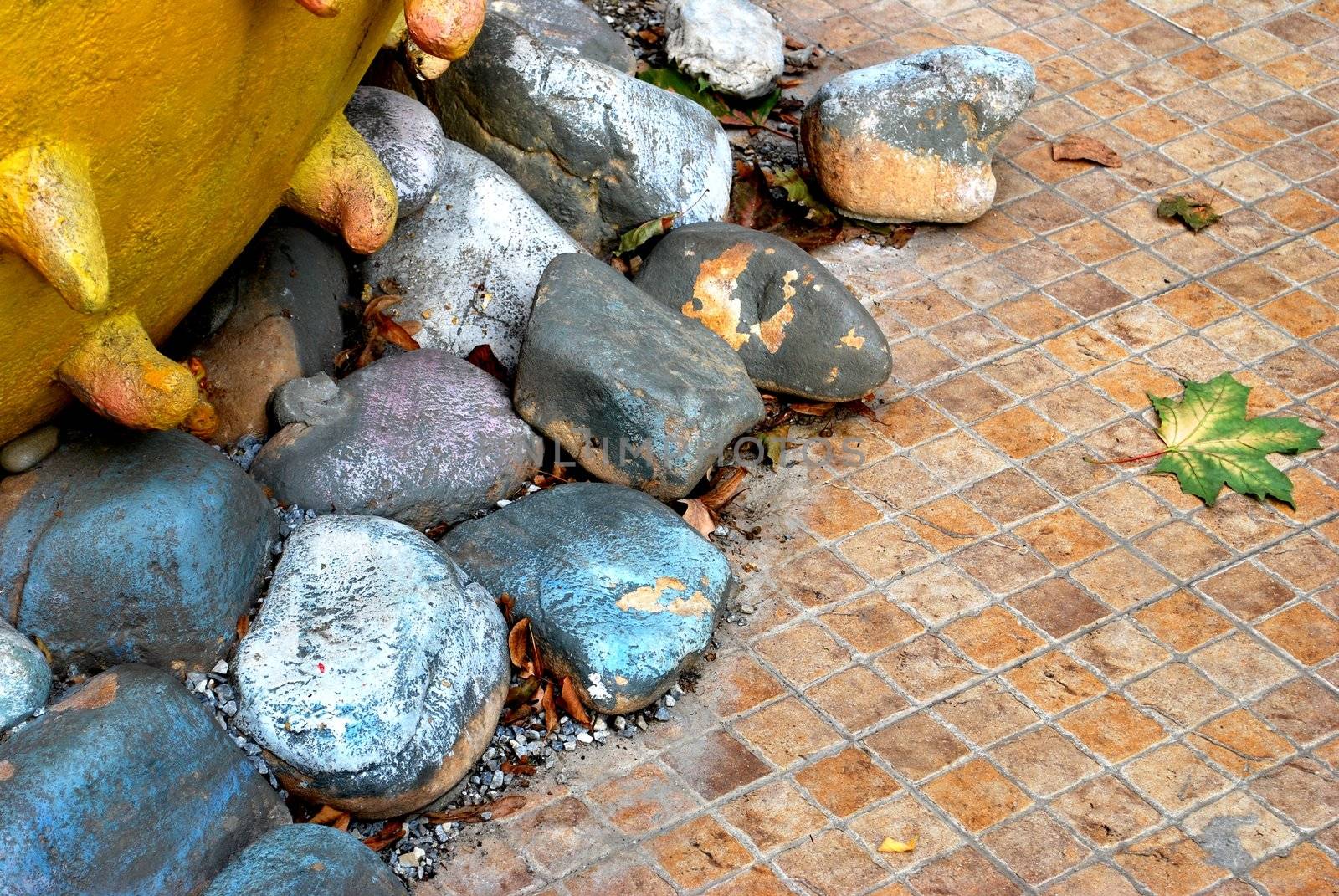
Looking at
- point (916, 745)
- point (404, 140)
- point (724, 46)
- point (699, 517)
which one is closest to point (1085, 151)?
point (724, 46)

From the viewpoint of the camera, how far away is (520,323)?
184 inches

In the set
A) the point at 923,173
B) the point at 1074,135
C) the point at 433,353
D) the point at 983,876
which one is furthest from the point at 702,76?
the point at 983,876

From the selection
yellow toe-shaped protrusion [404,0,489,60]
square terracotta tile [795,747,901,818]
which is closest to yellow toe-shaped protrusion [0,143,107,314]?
yellow toe-shaped protrusion [404,0,489,60]

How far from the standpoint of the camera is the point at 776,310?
15.2ft

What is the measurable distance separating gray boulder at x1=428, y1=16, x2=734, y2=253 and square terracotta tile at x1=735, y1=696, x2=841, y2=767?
1.94 meters

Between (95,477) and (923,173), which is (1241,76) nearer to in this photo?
(923,173)

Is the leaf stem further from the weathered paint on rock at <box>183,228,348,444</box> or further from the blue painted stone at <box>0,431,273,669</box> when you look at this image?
the blue painted stone at <box>0,431,273,669</box>

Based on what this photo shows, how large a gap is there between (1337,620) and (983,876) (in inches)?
54.7

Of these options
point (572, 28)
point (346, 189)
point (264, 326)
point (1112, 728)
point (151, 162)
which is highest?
point (151, 162)

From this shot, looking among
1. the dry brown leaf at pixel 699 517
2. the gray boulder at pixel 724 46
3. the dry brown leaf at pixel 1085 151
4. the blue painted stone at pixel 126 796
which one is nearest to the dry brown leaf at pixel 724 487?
the dry brown leaf at pixel 699 517

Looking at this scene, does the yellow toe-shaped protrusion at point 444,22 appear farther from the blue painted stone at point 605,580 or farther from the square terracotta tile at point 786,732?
the square terracotta tile at point 786,732

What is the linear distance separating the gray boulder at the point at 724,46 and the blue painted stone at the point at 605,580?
7.58 feet

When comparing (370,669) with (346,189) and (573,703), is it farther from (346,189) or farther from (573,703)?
(346,189)

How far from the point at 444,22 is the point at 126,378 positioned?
42.1 inches
